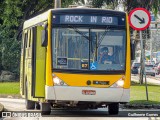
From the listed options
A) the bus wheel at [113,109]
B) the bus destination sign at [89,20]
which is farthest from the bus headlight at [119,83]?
the bus destination sign at [89,20]

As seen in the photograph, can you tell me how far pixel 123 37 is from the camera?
17781 millimetres

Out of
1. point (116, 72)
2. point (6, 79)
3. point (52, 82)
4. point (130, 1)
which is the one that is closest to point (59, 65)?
point (52, 82)

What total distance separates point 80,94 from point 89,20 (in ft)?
6.97

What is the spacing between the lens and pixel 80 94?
56.6 ft

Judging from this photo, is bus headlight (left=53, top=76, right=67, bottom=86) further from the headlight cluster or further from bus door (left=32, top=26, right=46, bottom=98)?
bus door (left=32, top=26, right=46, bottom=98)

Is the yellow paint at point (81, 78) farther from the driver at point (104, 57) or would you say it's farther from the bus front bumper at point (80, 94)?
the driver at point (104, 57)

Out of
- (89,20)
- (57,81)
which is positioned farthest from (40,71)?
(89,20)

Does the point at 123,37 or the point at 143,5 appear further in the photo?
the point at 143,5

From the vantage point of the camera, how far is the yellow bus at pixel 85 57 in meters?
17.3

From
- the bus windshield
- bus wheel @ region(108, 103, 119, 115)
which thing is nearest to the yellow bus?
the bus windshield

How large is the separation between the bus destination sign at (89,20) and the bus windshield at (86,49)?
21 centimetres

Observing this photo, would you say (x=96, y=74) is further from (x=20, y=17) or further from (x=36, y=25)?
(x=20, y=17)

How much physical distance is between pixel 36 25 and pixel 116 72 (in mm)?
3289

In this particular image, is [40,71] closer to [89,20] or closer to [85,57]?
[85,57]
